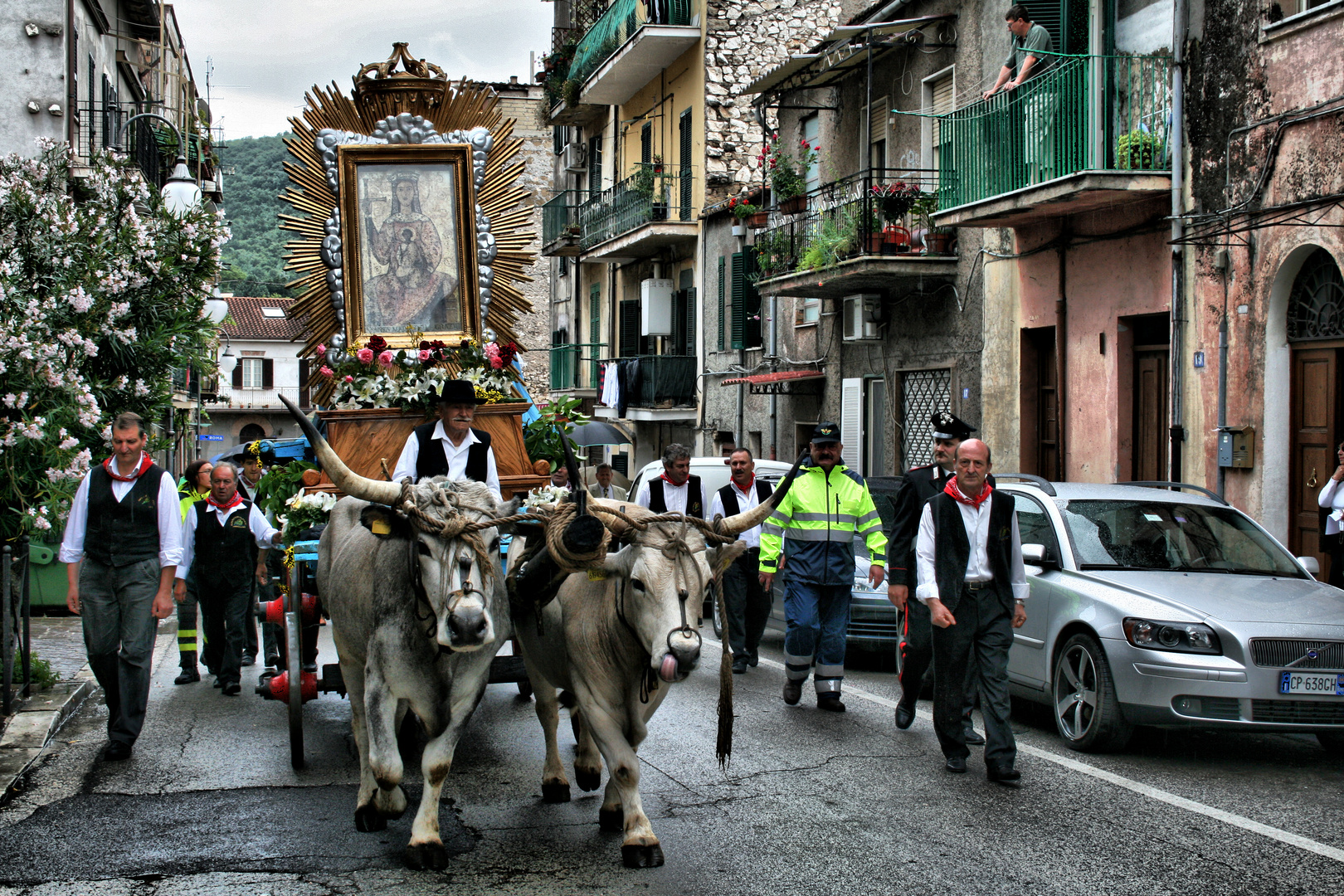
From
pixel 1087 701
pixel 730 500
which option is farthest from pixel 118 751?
pixel 1087 701

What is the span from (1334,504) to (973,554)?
5892 millimetres

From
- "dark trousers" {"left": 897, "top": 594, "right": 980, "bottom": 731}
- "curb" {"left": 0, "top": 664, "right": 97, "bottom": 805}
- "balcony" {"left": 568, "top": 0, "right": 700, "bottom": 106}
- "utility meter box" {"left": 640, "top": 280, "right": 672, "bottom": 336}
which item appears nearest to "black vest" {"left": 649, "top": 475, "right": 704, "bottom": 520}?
"dark trousers" {"left": 897, "top": 594, "right": 980, "bottom": 731}

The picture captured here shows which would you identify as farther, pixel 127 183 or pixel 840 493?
pixel 127 183

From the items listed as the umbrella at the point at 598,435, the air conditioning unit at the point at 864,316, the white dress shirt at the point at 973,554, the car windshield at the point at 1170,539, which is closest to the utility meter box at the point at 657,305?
the umbrella at the point at 598,435

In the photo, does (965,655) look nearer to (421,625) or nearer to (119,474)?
(421,625)

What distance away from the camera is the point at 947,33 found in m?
20.2

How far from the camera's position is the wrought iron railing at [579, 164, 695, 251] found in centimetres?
3070

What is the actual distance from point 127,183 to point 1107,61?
11.0 meters

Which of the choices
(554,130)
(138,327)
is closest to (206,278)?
(138,327)

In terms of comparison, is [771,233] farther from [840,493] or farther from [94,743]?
[94,743]

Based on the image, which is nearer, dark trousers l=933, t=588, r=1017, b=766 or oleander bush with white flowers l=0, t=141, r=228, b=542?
dark trousers l=933, t=588, r=1017, b=766

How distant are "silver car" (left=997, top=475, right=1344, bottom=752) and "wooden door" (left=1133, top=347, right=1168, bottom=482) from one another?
19.8 ft

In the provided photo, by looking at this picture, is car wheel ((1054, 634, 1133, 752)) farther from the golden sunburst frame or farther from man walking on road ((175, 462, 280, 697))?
man walking on road ((175, 462, 280, 697))

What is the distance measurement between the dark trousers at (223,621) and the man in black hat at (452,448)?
3.67 m
